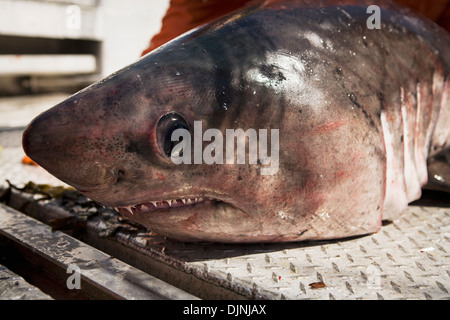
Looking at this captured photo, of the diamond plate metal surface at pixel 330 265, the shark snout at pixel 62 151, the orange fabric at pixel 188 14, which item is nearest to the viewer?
the shark snout at pixel 62 151

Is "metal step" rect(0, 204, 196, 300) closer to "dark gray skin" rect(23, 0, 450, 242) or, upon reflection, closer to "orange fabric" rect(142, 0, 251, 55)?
"dark gray skin" rect(23, 0, 450, 242)

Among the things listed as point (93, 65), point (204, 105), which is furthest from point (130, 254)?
point (93, 65)

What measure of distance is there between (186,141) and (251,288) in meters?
0.56

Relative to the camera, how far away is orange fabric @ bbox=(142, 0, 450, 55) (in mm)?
3127

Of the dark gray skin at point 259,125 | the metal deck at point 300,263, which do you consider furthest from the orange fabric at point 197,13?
the metal deck at point 300,263

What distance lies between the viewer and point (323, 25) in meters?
2.08

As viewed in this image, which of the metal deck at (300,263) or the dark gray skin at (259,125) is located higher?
the dark gray skin at (259,125)

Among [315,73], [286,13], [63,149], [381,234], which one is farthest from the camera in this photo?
[381,234]

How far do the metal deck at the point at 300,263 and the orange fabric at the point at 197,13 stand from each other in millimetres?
1489

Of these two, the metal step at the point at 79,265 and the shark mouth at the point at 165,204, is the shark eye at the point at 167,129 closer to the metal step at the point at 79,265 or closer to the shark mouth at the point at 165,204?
the shark mouth at the point at 165,204

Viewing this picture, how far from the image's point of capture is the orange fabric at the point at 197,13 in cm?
313

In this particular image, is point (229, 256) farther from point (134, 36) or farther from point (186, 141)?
point (134, 36)

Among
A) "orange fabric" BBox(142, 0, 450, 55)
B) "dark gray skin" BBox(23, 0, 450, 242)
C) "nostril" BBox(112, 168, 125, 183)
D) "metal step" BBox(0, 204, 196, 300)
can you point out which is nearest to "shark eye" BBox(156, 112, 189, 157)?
"dark gray skin" BBox(23, 0, 450, 242)

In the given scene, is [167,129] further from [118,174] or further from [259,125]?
[259,125]
